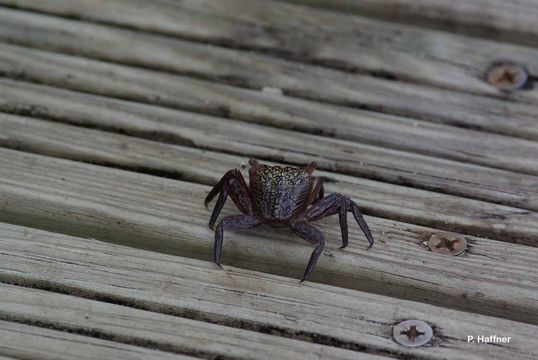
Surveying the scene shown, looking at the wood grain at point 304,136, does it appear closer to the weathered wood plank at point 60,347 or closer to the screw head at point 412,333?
the screw head at point 412,333

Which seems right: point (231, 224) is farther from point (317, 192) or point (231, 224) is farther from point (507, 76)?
point (507, 76)

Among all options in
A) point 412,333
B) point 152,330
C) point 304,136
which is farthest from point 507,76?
point 152,330

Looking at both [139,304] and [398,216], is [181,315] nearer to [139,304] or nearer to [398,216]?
[139,304]

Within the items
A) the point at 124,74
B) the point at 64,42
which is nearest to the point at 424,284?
the point at 124,74

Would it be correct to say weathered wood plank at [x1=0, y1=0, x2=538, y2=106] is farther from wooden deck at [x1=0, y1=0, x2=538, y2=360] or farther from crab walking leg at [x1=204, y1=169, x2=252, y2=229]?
crab walking leg at [x1=204, y1=169, x2=252, y2=229]

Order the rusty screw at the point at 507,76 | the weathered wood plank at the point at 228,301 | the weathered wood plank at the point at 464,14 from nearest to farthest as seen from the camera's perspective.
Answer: the weathered wood plank at the point at 228,301 < the rusty screw at the point at 507,76 < the weathered wood plank at the point at 464,14

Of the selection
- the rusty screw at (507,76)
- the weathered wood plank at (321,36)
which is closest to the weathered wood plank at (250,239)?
the weathered wood plank at (321,36)
